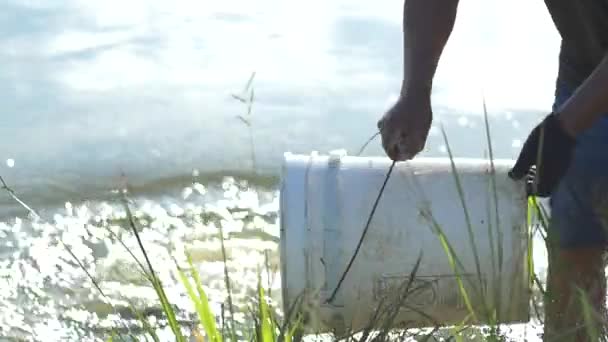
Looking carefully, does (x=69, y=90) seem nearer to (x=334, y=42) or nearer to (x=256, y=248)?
(x=334, y=42)

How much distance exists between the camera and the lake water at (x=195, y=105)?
175 inches

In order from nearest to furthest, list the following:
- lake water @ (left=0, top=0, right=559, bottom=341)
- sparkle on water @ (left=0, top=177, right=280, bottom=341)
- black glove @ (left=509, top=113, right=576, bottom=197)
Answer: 1. black glove @ (left=509, top=113, right=576, bottom=197)
2. sparkle on water @ (left=0, top=177, right=280, bottom=341)
3. lake water @ (left=0, top=0, right=559, bottom=341)

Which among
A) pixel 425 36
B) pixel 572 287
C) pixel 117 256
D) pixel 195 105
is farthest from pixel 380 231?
pixel 195 105

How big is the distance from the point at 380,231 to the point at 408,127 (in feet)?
1.33

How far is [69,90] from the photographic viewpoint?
19.2ft

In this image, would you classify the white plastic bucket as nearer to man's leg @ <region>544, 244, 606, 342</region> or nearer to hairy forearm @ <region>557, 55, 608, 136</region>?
man's leg @ <region>544, 244, 606, 342</region>

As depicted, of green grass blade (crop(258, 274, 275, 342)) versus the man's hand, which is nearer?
green grass blade (crop(258, 274, 275, 342))

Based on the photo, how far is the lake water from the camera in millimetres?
4441

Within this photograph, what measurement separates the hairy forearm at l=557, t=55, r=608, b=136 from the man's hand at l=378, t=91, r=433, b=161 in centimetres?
41

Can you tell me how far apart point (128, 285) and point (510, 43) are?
3.11 m

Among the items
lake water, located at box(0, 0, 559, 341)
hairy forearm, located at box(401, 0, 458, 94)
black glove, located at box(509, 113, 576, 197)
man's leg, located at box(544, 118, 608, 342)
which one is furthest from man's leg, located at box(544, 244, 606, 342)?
lake water, located at box(0, 0, 559, 341)

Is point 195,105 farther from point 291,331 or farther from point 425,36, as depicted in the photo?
point 291,331

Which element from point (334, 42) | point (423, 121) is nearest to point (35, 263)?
point (423, 121)

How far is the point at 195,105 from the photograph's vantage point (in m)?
5.79
